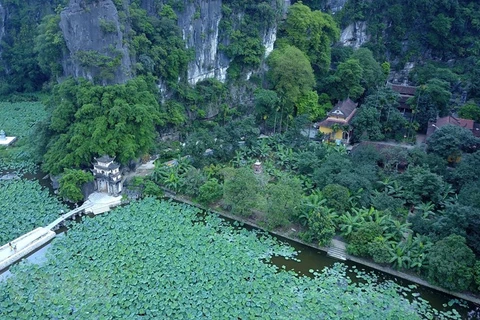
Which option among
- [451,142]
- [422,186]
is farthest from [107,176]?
[451,142]

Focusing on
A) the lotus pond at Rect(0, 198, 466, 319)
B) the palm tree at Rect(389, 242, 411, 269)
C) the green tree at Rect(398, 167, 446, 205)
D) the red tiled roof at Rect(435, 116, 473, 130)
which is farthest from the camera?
the red tiled roof at Rect(435, 116, 473, 130)

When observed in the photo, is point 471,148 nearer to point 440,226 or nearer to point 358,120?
point 358,120

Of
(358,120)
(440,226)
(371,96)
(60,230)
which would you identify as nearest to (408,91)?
(371,96)

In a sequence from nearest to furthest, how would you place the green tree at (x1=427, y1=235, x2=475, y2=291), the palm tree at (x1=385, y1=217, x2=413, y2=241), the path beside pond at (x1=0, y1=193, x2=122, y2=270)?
the green tree at (x1=427, y1=235, x2=475, y2=291), the path beside pond at (x1=0, y1=193, x2=122, y2=270), the palm tree at (x1=385, y1=217, x2=413, y2=241)

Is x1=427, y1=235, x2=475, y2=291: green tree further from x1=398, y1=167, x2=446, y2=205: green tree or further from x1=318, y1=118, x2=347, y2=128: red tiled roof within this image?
x1=318, y1=118, x2=347, y2=128: red tiled roof

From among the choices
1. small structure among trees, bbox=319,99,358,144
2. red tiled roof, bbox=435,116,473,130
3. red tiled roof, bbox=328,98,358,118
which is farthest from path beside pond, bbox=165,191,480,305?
red tiled roof, bbox=435,116,473,130

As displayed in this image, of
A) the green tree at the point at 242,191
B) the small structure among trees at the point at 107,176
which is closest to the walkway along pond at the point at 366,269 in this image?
the green tree at the point at 242,191

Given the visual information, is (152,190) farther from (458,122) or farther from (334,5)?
(334,5)
